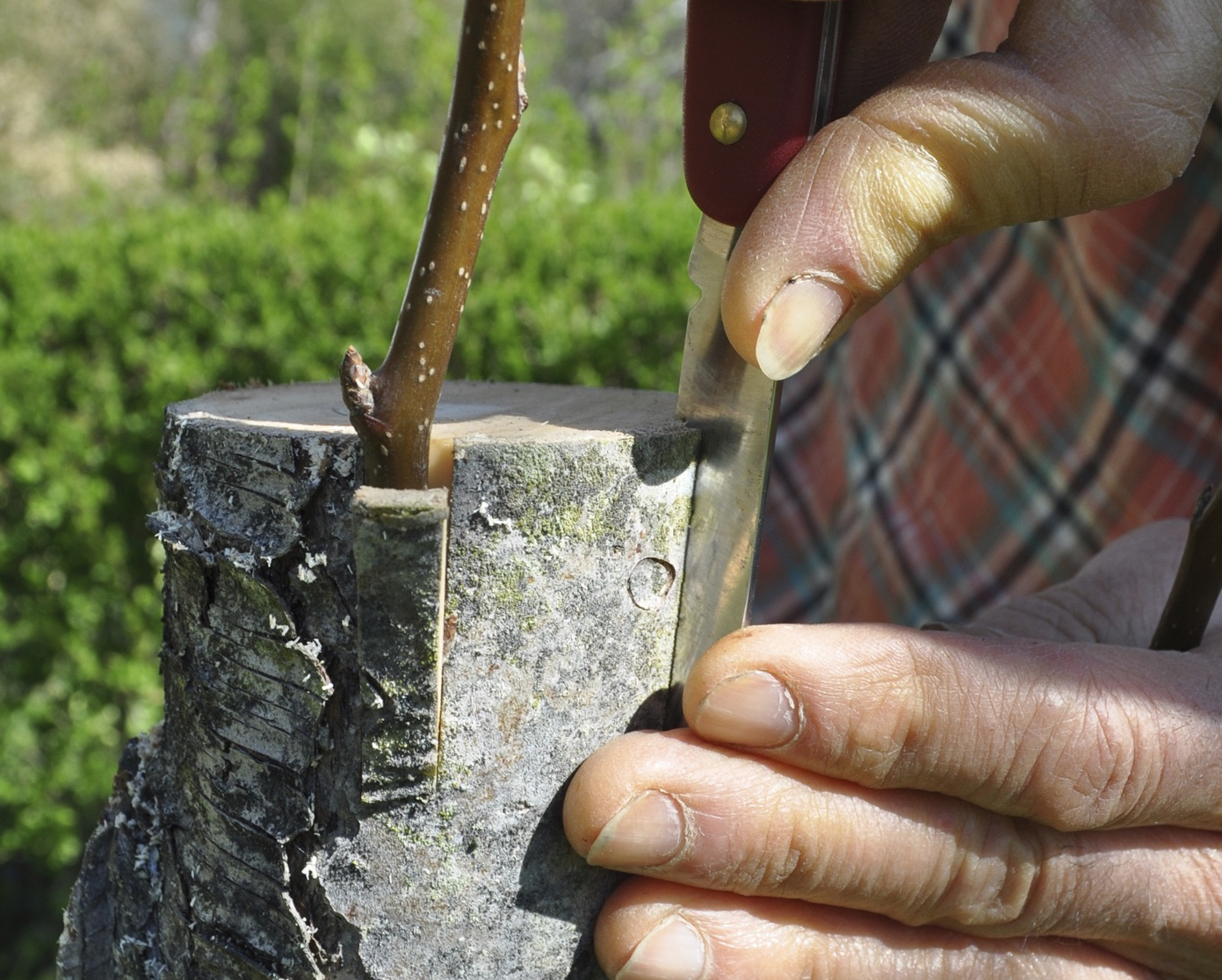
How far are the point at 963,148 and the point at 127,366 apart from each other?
3805mm

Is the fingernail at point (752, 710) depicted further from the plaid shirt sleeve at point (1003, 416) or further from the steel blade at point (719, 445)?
the plaid shirt sleeve at point (1003, 416)

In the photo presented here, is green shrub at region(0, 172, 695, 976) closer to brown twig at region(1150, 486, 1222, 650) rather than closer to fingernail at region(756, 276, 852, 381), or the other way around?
brown twig at region(1150, 486, 1222, 650)

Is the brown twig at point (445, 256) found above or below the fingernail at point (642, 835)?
above

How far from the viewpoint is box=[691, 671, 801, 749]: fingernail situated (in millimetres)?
1010

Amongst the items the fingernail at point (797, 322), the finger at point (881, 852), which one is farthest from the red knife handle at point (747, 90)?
the finger at point (881, 852)

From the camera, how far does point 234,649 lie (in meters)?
1.00

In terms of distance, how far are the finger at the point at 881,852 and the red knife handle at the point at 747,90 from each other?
0.54 metres

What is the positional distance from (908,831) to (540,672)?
0.42 metres

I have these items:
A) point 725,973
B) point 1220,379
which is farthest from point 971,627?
point 1220,379

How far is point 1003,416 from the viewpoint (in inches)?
86.8

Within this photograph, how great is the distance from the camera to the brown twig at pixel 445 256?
0.86 metres

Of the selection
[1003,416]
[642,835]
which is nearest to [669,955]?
[642,835]

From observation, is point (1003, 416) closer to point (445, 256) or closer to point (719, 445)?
point (719, 445)

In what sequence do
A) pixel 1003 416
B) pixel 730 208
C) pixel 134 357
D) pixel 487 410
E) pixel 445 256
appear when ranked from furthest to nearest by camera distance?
1. pixel 134 357
2. pixel 1003 416
3. pixel 487 410
4. pixel 730 208
5. pixel 445 256
